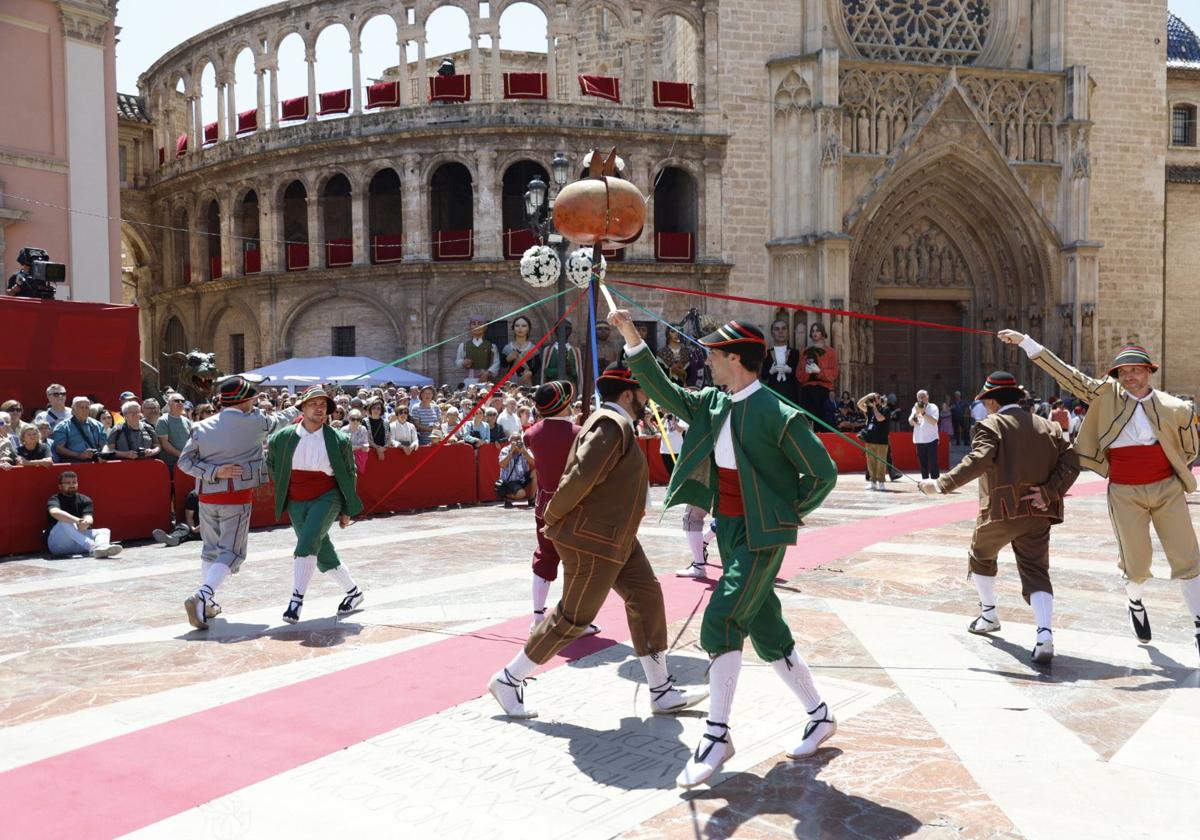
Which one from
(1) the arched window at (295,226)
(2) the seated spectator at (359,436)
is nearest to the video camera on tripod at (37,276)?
(2) the seated spectator at (359,436)

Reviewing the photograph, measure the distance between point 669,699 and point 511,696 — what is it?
847 mm

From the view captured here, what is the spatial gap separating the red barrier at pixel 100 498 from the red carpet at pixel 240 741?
6745 millimetres

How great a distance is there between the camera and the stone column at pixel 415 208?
90.7 feet

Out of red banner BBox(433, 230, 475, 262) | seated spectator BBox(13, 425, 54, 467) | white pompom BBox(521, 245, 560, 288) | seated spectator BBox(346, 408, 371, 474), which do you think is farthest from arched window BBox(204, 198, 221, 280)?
white pompom BBox(521, 245, 560, 288)

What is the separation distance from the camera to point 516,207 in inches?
1171

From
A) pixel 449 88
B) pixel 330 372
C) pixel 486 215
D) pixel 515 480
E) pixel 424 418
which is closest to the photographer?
pixel 515 480

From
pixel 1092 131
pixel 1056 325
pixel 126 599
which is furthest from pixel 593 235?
pixel 1092 131

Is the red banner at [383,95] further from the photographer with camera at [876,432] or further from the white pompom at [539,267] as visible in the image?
the white pompom at [539,267]

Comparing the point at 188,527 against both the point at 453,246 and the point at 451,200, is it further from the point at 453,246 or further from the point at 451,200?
the point at 451,200

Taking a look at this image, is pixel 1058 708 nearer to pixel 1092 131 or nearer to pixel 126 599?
pixel 126 599

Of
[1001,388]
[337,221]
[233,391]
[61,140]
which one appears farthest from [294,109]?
[1001,388]

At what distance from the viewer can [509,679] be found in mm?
5418

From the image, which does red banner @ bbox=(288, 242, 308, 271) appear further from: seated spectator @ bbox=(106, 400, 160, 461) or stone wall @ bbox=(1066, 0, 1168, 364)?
stone wall @ bbox=(1066, 0, 1168, 364)

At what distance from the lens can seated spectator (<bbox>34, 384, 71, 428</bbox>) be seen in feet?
40.3
